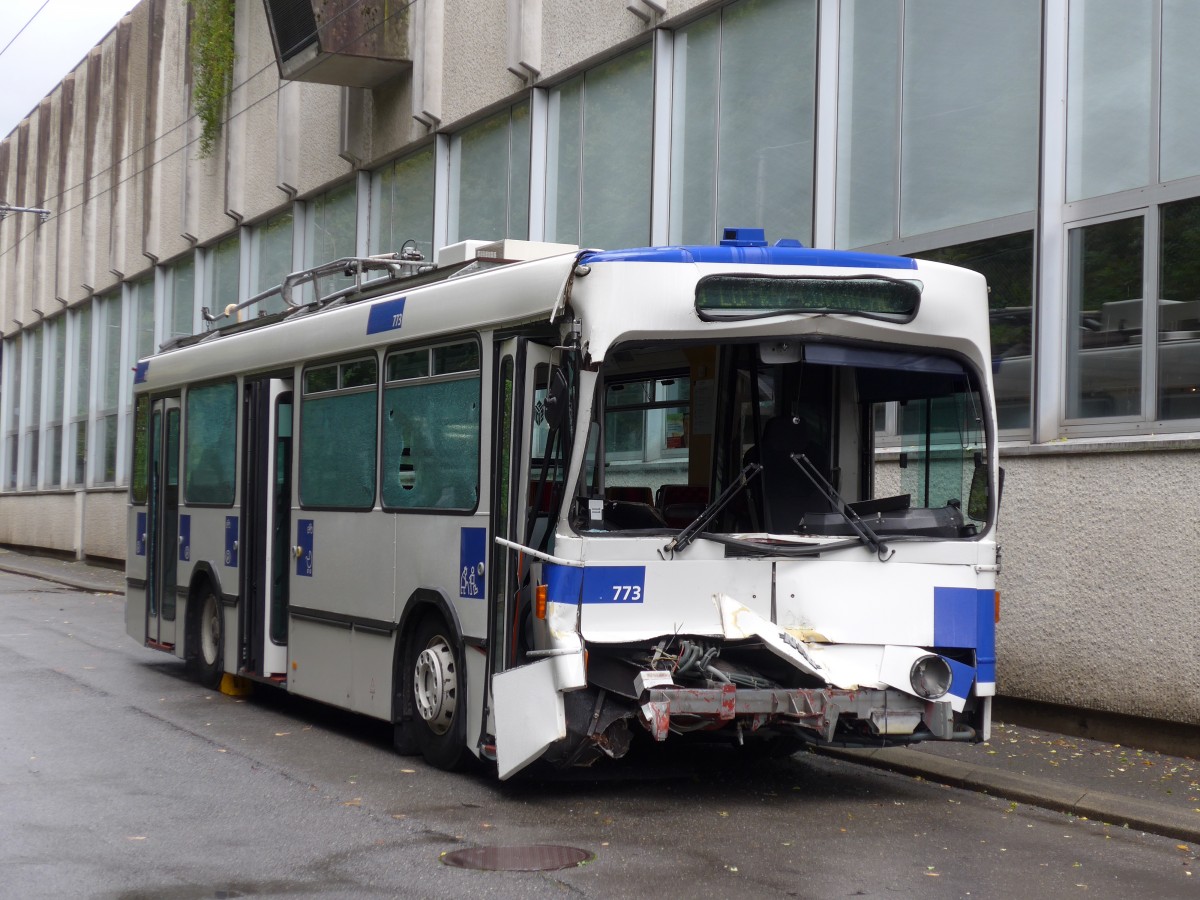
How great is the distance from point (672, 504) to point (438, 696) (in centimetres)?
180

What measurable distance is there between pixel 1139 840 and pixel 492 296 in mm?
4435

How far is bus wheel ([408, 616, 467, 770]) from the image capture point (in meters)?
9.10

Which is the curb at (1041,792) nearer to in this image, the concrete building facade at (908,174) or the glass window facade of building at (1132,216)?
the concrete building facade at (908,174)

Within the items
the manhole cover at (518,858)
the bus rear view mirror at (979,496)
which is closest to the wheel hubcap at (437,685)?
the manhole cover at (518,858)

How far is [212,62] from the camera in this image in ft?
92.1

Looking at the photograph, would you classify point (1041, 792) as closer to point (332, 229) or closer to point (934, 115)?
point (934, 115)

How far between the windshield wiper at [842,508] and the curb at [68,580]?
780 inches

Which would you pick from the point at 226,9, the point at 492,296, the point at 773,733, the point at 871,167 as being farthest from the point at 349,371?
the point at 226,9

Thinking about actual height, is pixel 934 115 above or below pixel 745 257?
above

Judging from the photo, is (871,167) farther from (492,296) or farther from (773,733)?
(773,733)

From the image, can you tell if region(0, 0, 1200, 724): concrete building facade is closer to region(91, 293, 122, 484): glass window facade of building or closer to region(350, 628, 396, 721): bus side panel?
region(350, 628, 396, 721): bus side panel

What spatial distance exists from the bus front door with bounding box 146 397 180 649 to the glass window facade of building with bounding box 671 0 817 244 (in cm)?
530

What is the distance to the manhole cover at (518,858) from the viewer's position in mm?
6828

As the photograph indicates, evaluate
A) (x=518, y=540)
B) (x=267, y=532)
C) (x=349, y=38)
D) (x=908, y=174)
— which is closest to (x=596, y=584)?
(x=518, y=540)
